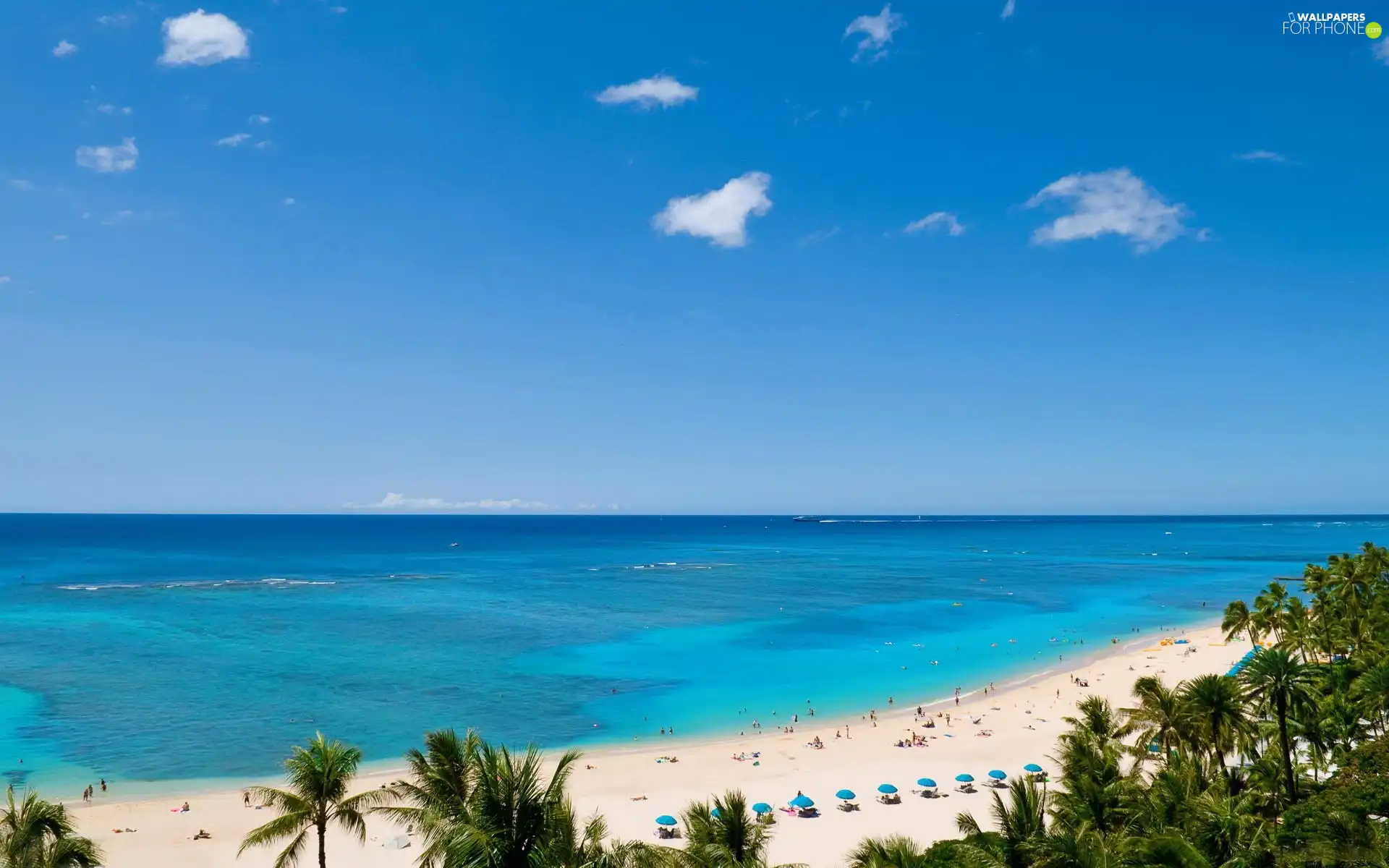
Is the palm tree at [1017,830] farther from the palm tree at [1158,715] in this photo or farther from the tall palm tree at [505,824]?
the tall palm tree at [505,824]

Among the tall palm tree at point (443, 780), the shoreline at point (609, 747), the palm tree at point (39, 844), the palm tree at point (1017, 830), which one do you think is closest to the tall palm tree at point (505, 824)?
the tall palm tree at point (443, 780)

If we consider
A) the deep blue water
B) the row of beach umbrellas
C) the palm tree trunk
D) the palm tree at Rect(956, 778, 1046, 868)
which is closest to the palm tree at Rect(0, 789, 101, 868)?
the palm tree at Rect(956, 778, 1046, 868)

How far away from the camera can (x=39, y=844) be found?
19.1 meters

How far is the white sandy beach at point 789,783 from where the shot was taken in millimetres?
36750

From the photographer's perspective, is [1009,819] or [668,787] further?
[668,787]

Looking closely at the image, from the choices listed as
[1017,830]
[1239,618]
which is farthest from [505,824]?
[1239,618]

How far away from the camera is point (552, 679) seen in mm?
69250

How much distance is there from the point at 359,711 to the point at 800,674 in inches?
1461

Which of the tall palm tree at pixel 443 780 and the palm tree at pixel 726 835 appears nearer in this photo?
the tall palm tree at pixel 443 780

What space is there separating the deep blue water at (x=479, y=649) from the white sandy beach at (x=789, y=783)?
456 centimetres

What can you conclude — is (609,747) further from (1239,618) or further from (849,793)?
(1239,618)

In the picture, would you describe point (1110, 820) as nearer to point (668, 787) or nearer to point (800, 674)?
point (668, 787)

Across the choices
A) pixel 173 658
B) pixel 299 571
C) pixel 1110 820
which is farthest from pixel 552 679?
pixel 299 571

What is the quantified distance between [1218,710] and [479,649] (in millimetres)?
66029
